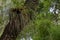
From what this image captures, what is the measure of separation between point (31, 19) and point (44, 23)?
3.58 feet

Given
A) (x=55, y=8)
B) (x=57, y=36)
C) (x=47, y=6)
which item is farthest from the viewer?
(x=55, y=8)

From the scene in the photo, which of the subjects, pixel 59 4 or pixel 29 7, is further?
pixel 29 7

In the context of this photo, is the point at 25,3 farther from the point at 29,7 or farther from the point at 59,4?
the point at 59,4

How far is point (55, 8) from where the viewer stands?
2891 millimetres

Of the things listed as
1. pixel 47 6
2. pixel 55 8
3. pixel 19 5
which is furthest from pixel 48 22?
pixel 19 5

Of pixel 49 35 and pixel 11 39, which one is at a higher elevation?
pixel 49 35

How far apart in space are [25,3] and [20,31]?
0.41 meters

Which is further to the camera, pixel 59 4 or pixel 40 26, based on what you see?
pixel 59 4

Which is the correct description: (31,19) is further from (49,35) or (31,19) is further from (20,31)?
(49,35)

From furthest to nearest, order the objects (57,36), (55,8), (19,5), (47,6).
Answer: (19,5), (55,8), (47,6), (57,36)

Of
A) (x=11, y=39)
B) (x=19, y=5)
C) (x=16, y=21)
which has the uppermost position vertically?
(x=19, y=5)

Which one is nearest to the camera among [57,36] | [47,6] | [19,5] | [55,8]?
[57,36]

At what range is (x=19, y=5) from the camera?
128 inches

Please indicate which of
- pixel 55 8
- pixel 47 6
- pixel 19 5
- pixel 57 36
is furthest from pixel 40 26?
pixel 19 5
